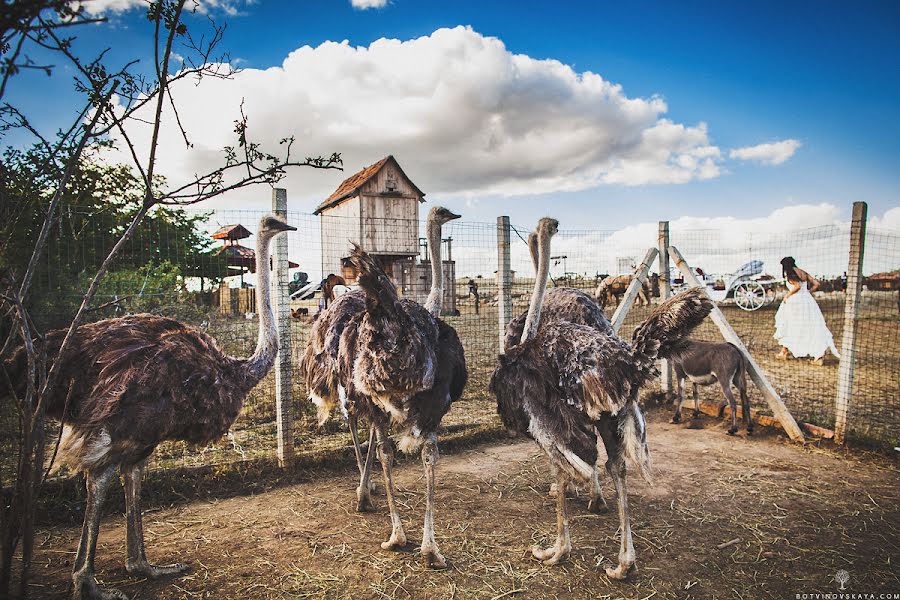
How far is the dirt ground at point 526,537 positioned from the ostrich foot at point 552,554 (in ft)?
0.18

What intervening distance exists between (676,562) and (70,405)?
3892mm

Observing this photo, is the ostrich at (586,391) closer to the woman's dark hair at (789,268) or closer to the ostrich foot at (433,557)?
the ostrich foot at (433,557)

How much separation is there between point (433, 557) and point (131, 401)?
2.08 m

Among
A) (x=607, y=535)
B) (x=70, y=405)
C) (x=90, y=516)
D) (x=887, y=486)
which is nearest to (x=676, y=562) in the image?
(x=607, y=535)

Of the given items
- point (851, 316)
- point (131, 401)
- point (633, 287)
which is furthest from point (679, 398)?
point (131, 401)

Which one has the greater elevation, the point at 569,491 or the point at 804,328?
the point at 804,328

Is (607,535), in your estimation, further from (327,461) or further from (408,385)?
(327,461)

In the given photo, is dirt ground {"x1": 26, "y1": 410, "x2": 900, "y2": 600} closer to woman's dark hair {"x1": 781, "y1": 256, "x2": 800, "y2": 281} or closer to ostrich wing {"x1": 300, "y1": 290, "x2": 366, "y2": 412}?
ostrich wing {"x1": 300, "y1": 290, "x2": 366, "y2": 412}

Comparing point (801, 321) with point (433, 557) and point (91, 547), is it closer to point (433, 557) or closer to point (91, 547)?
point (433, 557)

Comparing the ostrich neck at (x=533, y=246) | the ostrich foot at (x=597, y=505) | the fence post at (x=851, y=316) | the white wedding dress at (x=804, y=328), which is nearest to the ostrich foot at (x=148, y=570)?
the ostrich foot at (x=597, y=505)

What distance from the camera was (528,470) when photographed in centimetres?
497

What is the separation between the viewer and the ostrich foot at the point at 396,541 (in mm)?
3531

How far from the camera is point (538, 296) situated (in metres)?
4.11

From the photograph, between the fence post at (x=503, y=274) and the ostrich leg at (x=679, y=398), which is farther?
the ostrich leg at (x=679, y=398)
